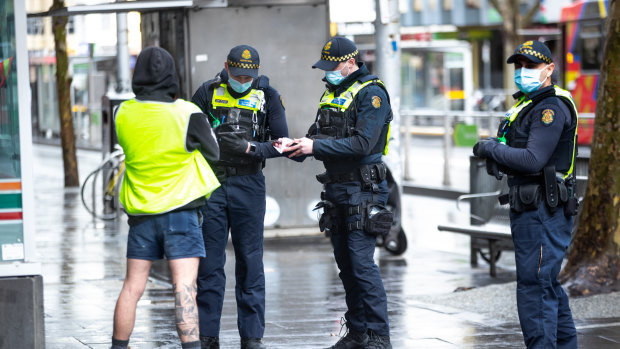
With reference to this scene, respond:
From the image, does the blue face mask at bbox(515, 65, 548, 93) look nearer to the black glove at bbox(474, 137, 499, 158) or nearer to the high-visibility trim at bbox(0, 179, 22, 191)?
the black glove at bbox(474, 137, 499, 158)

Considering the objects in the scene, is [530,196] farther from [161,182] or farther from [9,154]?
[9,154]

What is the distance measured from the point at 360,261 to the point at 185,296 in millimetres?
1312

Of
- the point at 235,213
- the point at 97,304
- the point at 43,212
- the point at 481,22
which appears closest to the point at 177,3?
the point at 97,304

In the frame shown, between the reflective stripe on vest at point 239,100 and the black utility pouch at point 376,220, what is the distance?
91 centimetres

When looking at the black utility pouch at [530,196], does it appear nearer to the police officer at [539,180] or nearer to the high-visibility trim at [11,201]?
the police officer at [539,180]

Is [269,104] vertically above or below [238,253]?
above

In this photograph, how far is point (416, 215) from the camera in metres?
16.4

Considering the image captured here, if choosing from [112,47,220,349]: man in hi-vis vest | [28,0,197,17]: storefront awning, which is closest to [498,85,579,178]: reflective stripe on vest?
[112,47,220,349]: man in hi-vis vest

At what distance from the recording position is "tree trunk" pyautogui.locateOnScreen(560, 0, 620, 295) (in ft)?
28.0

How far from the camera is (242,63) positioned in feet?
21.2

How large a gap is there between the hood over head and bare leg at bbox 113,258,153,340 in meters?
0.86

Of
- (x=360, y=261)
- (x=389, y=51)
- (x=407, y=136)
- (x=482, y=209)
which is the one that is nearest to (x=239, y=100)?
(x=360, y=261)

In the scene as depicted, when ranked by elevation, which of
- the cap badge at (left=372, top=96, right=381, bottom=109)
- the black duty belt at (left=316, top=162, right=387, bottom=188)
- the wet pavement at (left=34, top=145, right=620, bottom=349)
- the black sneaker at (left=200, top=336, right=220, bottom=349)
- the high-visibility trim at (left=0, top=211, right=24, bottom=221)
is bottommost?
the wet pavement at (left=34, top=145, right=620, bottom=349)

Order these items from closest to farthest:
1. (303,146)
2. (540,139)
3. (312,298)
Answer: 1. (540,139)
2. (303,146)
3. (312,298)
